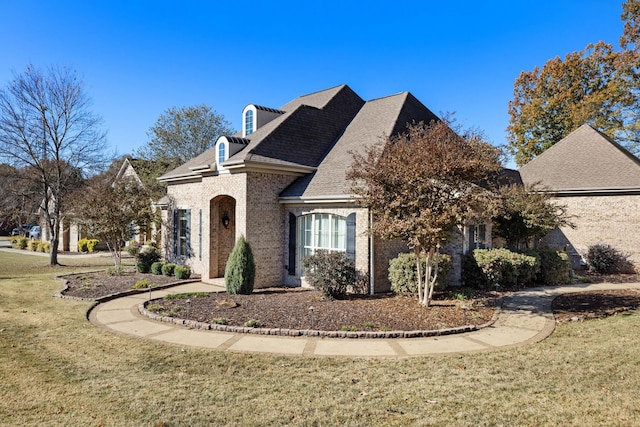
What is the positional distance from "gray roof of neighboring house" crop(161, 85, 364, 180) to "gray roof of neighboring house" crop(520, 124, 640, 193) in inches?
356

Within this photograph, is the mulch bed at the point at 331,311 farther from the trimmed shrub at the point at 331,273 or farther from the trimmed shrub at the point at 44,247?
the trimmed shrub at the point at 44,247

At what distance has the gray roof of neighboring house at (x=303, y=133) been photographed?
561 inches

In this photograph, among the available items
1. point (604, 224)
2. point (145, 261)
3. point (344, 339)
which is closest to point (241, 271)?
point (344, 339)

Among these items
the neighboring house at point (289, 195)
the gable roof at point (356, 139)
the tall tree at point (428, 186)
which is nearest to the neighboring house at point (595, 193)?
the neighboring house at point (289, 195)

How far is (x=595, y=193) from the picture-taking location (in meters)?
17.6

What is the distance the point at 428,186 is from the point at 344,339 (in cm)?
417

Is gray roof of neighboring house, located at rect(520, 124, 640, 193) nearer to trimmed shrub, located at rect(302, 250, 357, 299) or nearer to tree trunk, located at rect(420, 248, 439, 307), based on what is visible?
tree trunk, located at rect(420, 248, 439, 307)

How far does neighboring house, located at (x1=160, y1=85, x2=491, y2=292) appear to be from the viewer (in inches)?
502

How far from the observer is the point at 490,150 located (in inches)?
392

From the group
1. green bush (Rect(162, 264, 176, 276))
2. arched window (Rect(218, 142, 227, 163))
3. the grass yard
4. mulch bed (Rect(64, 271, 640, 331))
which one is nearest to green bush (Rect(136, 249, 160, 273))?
green bush (Rect(162, 264, 176, 276))

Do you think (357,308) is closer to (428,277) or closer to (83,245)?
(428,277)

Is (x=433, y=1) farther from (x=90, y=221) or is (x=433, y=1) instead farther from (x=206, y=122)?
(x=206, y=122)

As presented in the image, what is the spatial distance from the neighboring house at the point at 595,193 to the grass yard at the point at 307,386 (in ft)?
38.9

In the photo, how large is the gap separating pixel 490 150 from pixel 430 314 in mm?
4493
